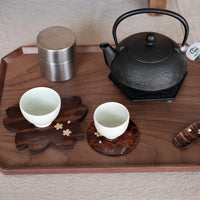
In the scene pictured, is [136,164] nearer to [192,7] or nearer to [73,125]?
[73,125]

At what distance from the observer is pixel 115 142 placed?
893 millimetres

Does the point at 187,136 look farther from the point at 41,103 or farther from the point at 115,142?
the point at 41,103

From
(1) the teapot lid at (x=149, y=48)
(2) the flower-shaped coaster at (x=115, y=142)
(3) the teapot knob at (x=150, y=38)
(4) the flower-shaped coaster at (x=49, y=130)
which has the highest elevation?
(3) the teapot knob at (x=150, y=38)

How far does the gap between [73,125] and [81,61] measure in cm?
32

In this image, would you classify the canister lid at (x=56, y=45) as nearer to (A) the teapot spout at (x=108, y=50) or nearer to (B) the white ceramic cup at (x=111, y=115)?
(A) the teapot spout at (x=108, y=50)

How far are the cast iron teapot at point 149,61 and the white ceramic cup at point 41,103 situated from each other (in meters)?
0.21

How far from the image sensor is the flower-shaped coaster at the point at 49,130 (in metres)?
0.88

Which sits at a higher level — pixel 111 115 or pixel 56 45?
pixel 56 45

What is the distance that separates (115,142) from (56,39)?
39 centimetres

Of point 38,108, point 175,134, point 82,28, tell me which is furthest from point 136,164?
point 82,28

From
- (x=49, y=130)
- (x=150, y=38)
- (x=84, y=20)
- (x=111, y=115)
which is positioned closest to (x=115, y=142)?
(x=111, y=115)

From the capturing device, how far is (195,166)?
85 centimetres

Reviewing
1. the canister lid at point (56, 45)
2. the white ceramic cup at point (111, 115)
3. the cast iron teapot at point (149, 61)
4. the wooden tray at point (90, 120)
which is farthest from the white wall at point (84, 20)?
the white ceramic cup at point (111, 115)

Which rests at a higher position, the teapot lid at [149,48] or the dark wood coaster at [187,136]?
the teapot lid at [149,48]
